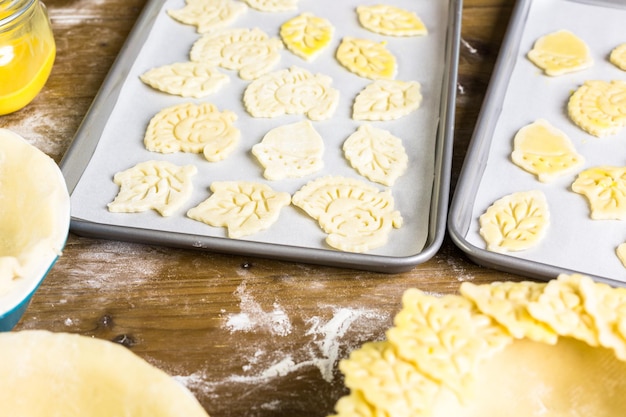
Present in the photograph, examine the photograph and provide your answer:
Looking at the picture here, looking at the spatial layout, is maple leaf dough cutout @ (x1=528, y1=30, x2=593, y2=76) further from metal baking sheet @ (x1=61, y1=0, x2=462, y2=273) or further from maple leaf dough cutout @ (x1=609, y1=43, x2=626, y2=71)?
metal baking sheet @ (x1=61, y1=0, x2=462, y2=273)

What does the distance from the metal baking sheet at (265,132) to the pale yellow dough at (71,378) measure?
0.40 metres

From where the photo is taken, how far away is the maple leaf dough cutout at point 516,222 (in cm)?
140

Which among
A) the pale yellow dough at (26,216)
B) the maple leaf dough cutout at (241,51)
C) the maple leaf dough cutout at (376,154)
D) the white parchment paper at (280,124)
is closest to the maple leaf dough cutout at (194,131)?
the white parchment paper at (280,124)

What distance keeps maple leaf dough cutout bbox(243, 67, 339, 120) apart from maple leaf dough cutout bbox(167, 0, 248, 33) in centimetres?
29

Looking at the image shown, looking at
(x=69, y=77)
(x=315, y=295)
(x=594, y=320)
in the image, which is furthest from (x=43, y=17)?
(x=594, y=320)

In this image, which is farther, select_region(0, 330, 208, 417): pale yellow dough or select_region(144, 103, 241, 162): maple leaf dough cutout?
select_region(144, 103, 241, 162): maple leaf dough cutout

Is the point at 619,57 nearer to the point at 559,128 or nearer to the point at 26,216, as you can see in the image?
the point at 559,128

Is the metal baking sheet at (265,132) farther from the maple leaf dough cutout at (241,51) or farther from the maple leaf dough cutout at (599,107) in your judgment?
the maple leaf dough cutout at (599,107)

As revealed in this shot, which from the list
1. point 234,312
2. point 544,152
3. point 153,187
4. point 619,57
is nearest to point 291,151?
point 153,187

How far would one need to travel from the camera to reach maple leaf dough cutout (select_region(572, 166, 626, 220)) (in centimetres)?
146

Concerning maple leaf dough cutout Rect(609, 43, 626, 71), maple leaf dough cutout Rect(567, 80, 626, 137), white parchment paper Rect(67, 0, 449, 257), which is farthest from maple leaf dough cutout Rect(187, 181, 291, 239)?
maple leaf dough cutout Rect(609, 43, 626, 71)

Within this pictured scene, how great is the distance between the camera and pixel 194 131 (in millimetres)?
1656

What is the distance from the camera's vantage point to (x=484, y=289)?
1045 millimetres

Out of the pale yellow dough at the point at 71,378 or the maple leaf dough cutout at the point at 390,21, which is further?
the maple leaf dough cutout at the point at 390,21
